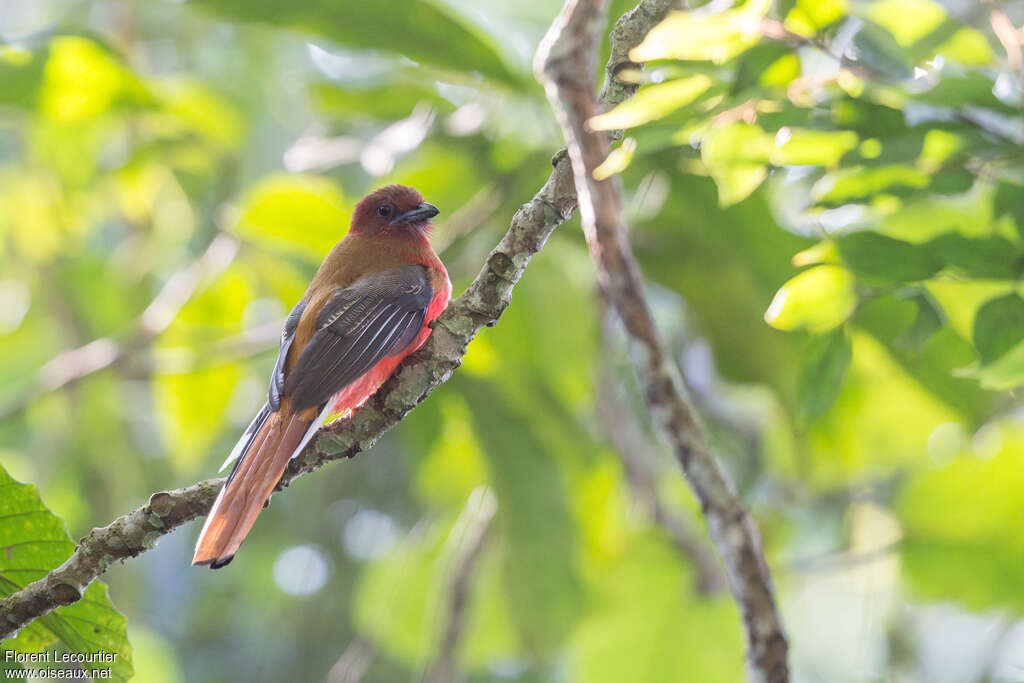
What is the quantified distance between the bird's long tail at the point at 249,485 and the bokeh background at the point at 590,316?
0.20 meters

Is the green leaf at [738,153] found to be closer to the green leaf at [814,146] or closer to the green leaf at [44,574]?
the green leaf at [814,146]

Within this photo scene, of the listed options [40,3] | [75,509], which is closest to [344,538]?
[75,509]

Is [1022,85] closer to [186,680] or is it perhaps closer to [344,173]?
[344,173]

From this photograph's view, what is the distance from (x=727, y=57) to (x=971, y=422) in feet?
5.14

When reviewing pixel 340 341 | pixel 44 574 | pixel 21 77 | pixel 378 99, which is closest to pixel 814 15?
pixel 340 341

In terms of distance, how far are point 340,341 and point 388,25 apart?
1069 millimetres

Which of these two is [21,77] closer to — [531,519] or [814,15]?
[531,519]

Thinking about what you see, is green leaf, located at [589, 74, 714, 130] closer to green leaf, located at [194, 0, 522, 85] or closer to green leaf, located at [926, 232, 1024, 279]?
green leaf, located at [926, 232, 1024, 279]

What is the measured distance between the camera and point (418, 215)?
2.89 meters

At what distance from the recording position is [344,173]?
20.3 feet

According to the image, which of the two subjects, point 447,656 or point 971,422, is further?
point 447,656

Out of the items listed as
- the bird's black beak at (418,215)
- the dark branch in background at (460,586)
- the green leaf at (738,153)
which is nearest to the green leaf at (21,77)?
the bird's black beak at (418,215)

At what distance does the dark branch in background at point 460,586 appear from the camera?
10.6ft

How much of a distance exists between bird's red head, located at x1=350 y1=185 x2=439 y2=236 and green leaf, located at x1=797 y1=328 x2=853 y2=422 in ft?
4.33
